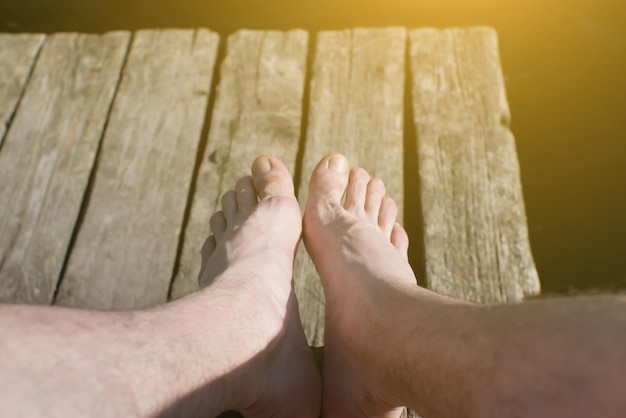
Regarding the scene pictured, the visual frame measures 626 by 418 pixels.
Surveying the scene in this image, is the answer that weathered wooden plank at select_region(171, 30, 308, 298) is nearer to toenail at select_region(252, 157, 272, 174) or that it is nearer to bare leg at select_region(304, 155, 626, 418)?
toenail at select_region(252, 157, 272, 174)

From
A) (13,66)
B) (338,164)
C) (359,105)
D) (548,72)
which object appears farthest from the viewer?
(548,72)

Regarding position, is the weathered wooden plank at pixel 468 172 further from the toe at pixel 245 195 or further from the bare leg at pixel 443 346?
the toe at pixel 245 195

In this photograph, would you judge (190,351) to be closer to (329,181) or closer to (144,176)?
(329,181)

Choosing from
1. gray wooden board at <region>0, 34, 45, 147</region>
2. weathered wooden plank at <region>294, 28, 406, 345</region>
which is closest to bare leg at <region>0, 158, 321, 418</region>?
weathered wooden plank at <region>294, 28, 406, 345</region>

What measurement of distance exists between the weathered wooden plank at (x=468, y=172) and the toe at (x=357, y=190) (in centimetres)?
14

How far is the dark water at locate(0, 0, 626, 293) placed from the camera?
6.93ft

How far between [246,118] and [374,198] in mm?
428

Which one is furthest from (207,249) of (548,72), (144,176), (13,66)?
(548,72)

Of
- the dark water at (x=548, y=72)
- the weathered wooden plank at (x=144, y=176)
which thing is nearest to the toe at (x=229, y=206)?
the weathered wooden plank at (x=144, y=176)

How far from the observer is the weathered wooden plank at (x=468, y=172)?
5.26ft

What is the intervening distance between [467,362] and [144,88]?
131 centimetres

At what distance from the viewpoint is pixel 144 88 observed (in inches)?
78.0

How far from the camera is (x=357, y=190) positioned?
170 centimetres

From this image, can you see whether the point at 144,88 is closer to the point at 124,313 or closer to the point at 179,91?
the point at 179,91
